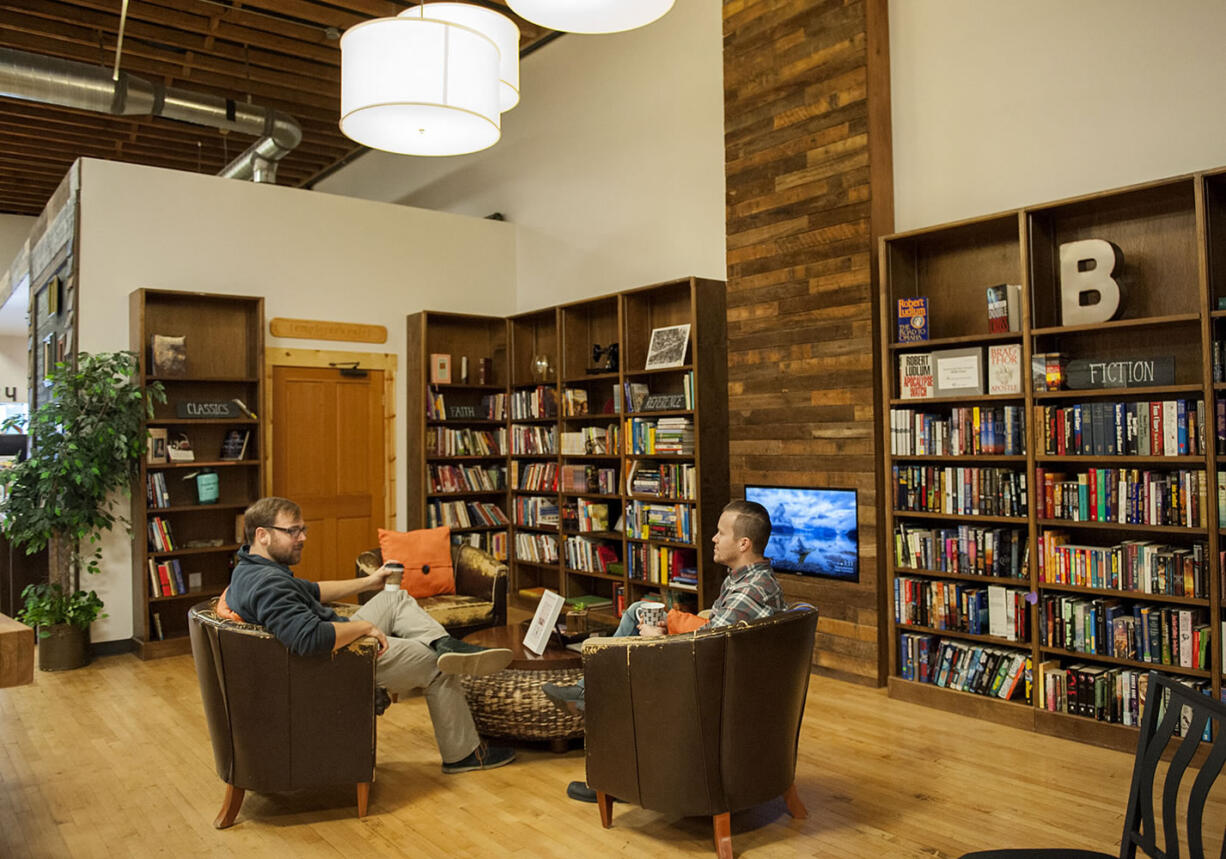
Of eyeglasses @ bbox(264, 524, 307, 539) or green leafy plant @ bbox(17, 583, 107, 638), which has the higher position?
eyeglasses @ bbox(264, 524, 307, 539)

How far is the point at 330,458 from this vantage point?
7.33 metres

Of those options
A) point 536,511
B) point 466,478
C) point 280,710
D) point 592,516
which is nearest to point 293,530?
point 280,710

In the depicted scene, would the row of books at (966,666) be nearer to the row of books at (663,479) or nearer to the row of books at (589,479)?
the row of books at (663,479)

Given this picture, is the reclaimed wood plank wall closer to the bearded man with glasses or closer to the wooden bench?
the bearded man with glasses

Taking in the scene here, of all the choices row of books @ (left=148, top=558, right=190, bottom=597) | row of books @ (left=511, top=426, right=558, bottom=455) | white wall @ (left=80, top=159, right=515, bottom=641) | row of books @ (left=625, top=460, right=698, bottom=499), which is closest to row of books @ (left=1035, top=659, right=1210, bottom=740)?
row of books @ (left=625, top=460, right=698, bottom=499)

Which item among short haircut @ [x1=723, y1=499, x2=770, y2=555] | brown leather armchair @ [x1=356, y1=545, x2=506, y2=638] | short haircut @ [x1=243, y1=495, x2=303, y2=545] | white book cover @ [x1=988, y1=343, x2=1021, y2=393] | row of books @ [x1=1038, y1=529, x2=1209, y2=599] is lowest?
brown leather armchair @ [x1=356, y1=545, x2=506, y2=638]

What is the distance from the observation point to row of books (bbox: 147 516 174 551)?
20.4ft

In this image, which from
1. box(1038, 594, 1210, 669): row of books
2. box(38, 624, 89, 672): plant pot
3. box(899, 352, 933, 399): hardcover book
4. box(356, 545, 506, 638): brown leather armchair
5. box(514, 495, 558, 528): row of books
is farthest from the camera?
box(514, 495, 558, 528): row of books

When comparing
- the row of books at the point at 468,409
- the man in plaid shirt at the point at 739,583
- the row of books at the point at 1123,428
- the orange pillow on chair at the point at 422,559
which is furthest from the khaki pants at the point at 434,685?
the row of books at the point at 468,409

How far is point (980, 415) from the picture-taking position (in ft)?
15.0

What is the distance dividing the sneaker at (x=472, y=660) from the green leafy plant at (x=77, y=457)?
3363mm

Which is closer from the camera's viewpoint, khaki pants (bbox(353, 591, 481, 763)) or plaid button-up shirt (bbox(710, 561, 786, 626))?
plaid button-up shirt (bbox(710, 561, 786, 626))

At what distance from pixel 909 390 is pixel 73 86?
6.47m

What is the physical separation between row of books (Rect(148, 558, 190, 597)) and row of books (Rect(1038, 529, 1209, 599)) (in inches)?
216
